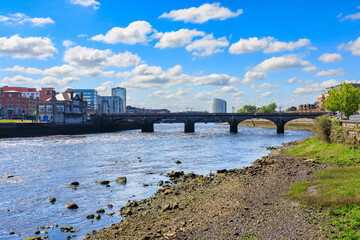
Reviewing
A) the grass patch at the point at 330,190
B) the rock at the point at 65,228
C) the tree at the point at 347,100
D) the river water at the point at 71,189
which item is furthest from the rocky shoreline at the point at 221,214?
the tree at the point at 347,100

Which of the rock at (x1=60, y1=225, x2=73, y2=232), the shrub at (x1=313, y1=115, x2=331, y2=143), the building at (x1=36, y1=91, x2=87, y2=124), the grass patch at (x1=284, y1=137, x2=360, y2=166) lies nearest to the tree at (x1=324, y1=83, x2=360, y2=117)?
the shrub at (x1=313, y1=115, x2=331, y2=143)

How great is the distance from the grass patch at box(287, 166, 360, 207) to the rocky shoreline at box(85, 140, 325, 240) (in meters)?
1.07

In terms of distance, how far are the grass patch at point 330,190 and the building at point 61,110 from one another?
116581mm

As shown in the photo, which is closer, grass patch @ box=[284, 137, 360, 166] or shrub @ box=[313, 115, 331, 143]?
grass patch @ box=[284, 137, 360, 166]

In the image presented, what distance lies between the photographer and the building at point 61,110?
123062 mm

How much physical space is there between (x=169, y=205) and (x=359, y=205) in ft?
42.0

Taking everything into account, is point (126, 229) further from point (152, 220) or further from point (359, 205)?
point (359, 205)

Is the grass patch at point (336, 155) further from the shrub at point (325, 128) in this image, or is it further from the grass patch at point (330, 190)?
the shrub at point (325, 128)

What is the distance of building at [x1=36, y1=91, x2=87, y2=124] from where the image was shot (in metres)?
123

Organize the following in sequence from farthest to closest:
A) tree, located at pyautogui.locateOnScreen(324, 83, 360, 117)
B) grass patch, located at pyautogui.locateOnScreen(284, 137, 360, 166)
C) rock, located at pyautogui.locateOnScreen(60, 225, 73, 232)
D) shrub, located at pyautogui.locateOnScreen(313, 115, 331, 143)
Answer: tree, located at pyautogui.locateOnScreen(324, 83, 360, 117) < shrub, located at pyautogui.locateOnScreen(313, 115, 331, 143) < grass patch, located at pyautogui.locateOnScreen(284, 137, 360, 166) < rock, located at pyautogui.locateOnScreen(60, 225, 73, 232)

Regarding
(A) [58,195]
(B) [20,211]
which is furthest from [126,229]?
(A) [58,195]

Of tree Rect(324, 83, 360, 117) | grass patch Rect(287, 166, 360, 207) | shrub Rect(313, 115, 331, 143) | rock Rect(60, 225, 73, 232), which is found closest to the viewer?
grass patch Rect(287, 166, 360, 207)

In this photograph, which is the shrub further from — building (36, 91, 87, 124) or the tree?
building (36, 91, 87, 124)

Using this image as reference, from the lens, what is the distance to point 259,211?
19.4 meters
